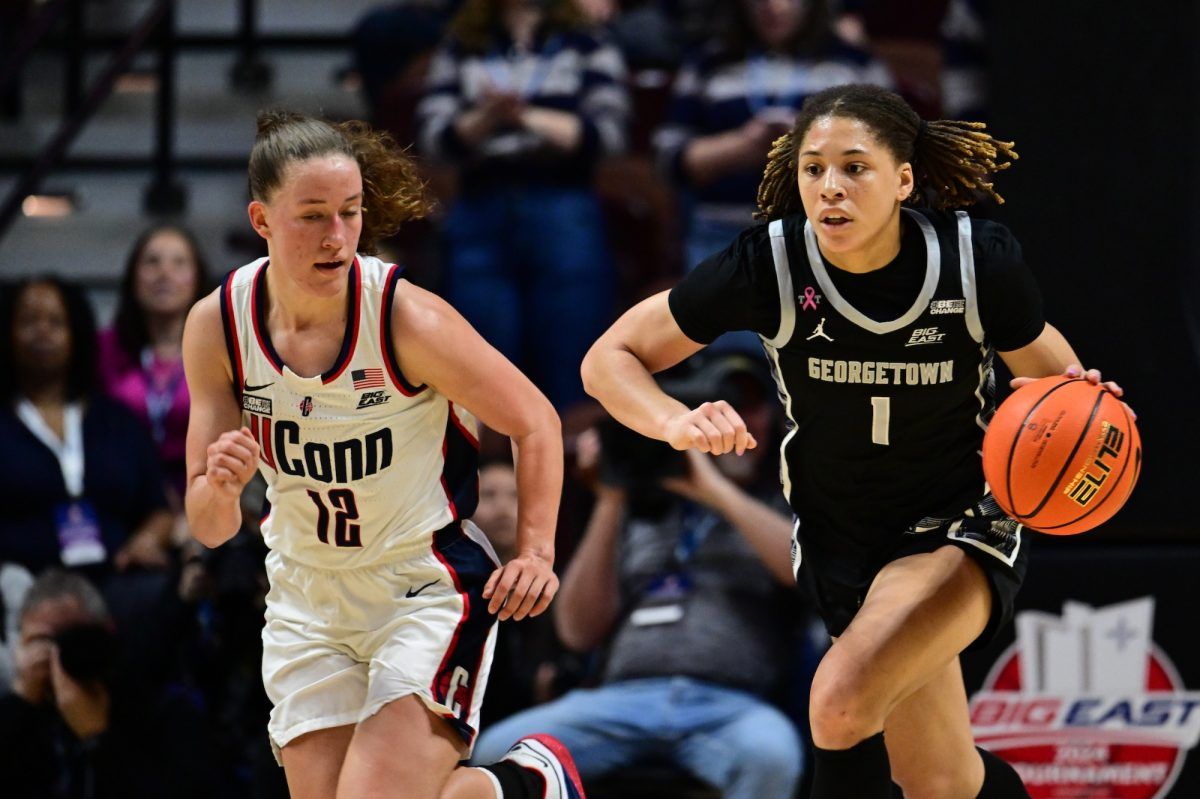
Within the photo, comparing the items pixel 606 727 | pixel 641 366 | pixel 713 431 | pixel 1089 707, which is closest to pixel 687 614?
pixel 606 727

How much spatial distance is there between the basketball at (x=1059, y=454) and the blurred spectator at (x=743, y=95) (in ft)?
7.80

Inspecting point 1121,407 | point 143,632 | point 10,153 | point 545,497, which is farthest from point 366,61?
point 1121,407

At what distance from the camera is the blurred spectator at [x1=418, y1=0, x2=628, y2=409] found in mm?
6035

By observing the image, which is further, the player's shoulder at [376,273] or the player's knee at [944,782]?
the player's knee at [944,782]

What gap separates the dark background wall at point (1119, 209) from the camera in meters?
4.98

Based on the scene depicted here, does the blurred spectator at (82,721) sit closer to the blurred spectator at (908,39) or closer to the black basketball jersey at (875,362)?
the black basketball jersey at (875,362)

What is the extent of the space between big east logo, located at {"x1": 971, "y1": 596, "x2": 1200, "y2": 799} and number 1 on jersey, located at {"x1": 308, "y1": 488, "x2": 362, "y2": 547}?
7.48 ft

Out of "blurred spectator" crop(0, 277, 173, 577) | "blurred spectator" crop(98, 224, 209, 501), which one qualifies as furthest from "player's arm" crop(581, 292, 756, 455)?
"blurred spectator" crop(98, 224, 209, 501)

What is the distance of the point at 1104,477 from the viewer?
3.51 m

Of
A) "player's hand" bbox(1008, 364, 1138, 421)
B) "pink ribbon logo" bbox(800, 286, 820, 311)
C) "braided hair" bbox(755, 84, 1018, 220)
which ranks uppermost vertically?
"braided hair" bbox(755, 84, 1018, 220)

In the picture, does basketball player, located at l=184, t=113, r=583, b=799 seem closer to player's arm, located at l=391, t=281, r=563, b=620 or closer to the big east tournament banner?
player's arm, located at l=391, t=281, r=563, b=620

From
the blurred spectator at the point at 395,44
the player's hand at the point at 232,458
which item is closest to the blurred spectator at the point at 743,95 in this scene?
the blurred spectator at the point at 395,44

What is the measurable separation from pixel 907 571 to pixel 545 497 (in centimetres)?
82

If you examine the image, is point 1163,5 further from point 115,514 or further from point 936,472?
point 115,514
